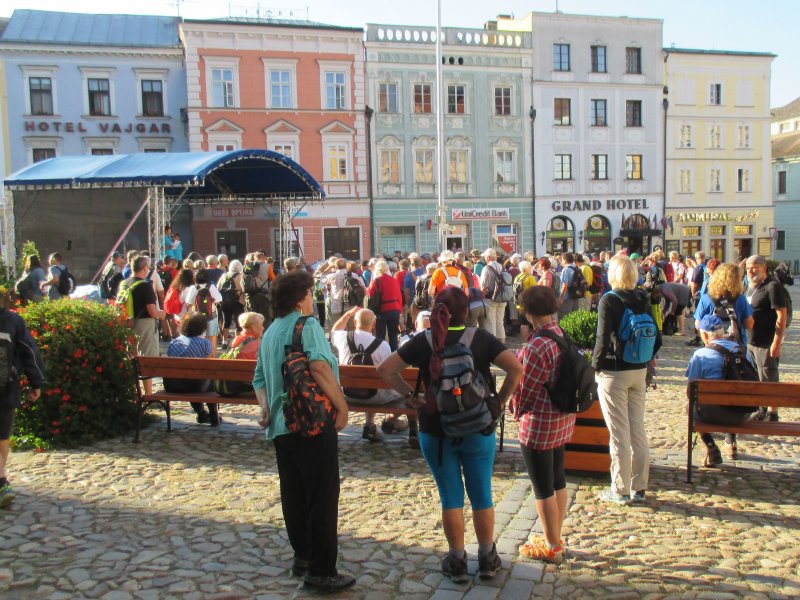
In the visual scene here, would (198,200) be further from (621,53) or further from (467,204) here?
(621,53)

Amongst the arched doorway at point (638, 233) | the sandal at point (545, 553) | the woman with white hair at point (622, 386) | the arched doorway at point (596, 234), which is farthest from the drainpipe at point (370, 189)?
the sandal at point (545, 553)

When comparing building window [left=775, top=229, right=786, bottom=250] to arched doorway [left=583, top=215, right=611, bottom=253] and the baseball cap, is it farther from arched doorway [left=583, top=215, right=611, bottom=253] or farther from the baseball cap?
the baseball cap

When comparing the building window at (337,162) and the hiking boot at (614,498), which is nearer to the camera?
the hiking boot at (614,498)

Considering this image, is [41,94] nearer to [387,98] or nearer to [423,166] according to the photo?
[387,98]

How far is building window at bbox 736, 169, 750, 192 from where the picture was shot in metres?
40.9

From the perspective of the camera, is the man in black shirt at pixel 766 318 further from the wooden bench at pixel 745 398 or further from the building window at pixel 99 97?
the building window at pixel 99 97

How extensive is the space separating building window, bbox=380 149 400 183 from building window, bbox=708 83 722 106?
17.2m

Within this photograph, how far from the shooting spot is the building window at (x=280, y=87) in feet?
110

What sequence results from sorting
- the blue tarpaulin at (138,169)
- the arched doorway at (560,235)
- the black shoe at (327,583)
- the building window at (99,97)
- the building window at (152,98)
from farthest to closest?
the arched doorway at (560,235) → the building window at (152,98) → the building window at (99,97) → the blue tarpaulin at (138,169) → the black shoe at (327,583)

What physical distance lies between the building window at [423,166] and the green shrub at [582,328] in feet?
92.0

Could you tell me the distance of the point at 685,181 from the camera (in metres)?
39.7

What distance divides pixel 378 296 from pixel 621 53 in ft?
102

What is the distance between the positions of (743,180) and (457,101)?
16.6 m

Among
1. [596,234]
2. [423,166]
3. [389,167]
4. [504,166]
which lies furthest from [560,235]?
[389,167]
